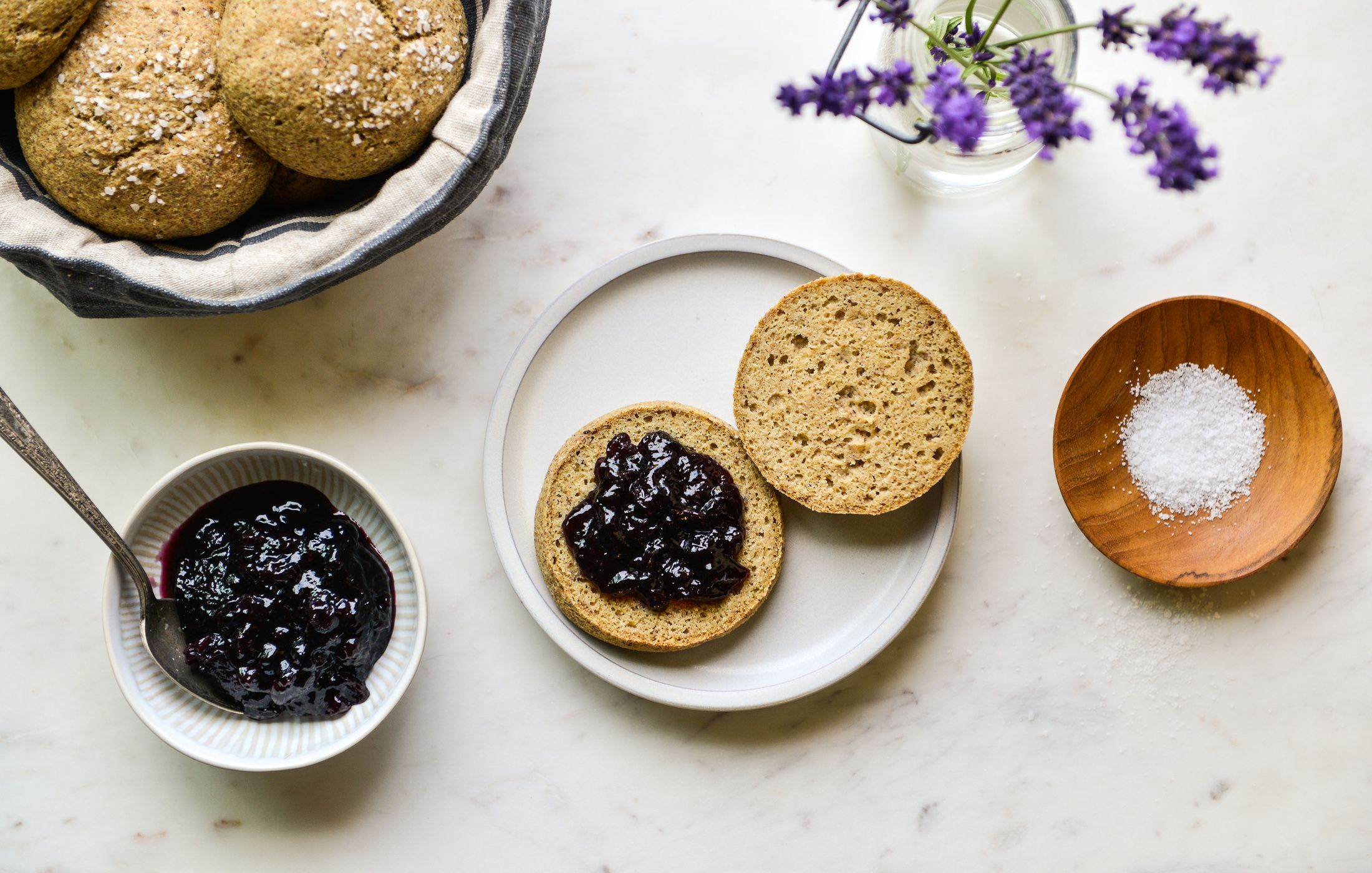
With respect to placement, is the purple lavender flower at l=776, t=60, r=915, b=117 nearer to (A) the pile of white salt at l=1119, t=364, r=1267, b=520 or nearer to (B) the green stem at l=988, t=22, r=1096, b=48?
(B) the green stem at l=988, t=22, r=1096, b=48

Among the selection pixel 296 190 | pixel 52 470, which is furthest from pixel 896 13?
pixel 52 470

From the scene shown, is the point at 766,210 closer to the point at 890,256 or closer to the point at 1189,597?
the point at 890,256

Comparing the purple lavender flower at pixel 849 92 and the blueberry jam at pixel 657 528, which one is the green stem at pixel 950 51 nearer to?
the purple lavender flower at pixel 849 92

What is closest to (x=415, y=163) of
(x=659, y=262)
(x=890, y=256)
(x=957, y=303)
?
(x=659, y=262)

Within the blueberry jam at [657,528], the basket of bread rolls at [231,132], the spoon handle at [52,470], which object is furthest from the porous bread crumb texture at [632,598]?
the spoon handle at [52,470]

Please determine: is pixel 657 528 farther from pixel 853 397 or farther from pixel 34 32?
pixel 34 32
